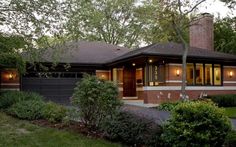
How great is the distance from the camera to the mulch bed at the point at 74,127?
10930mm

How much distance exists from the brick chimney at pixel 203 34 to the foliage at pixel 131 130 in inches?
730

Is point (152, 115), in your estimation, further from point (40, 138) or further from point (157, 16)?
point (157, 16)

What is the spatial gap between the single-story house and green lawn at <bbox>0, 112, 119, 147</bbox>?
10.3 meters

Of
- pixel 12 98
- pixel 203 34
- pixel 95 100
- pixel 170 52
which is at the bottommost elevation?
pixel 12 98

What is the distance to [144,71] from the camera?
24000 mm

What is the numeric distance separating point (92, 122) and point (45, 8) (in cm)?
401

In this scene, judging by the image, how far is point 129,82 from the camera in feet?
89.1

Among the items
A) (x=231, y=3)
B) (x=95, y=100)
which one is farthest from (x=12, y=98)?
(x=231, y=3)

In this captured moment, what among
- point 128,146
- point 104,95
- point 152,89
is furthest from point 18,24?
point 152,89

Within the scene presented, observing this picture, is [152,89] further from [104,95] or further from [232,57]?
[104,95]

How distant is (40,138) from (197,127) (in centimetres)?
423

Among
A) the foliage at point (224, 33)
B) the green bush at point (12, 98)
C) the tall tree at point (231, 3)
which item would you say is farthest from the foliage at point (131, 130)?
the foliage at point (224, 33)

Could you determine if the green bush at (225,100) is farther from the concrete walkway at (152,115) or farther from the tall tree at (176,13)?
the concrete walkway at (152,115)

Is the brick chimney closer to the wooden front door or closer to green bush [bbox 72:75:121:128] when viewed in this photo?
the wooden front door
